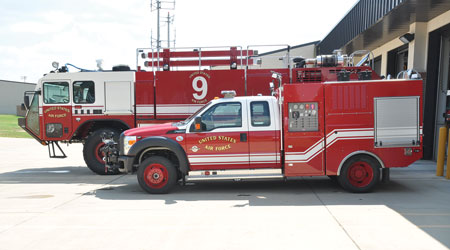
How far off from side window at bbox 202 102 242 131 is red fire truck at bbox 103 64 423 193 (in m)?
0.02

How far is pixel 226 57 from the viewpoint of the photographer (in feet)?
35.9

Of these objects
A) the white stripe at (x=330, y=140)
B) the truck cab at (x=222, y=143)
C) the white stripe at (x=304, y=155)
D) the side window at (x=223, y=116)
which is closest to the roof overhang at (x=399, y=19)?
the white stripe at (x=330, y=140)

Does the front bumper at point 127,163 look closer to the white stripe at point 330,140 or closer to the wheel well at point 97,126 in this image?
the wheel well at point 97,126

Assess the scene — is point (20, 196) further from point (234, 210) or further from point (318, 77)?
point (318, 77)

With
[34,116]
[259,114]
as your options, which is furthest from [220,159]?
[34,116]

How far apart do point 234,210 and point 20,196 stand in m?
4.93

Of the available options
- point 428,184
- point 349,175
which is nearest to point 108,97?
point 349,175

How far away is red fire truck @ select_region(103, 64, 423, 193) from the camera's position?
7.54 metres

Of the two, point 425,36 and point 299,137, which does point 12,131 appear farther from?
point 425,36

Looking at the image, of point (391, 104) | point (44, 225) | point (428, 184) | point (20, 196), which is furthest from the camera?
point (428, 184)

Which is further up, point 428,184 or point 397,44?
point 397,44

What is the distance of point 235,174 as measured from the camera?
7.71 meters

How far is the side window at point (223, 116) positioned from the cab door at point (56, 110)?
5.13 metres

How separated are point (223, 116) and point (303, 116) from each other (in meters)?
1.70
